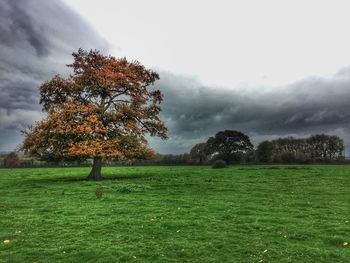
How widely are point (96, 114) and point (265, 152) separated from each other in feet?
346

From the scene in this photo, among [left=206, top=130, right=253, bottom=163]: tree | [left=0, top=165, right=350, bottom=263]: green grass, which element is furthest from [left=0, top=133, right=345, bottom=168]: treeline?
[left=0, top=165, right=350, bottom=263]: green grass

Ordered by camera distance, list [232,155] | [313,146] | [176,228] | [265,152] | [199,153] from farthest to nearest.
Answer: [313,146], [199,153], [265,152], [232,155], [176,228]

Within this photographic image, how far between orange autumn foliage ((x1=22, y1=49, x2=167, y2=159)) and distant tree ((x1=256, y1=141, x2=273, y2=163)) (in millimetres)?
93374

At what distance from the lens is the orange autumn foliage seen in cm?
4372

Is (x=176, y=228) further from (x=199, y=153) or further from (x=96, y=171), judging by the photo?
(x=199, y=153)

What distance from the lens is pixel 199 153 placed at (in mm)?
146000

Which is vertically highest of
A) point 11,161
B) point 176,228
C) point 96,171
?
point 11,161

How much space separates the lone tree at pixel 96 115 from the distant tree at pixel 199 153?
87.0m

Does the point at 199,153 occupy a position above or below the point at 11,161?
above

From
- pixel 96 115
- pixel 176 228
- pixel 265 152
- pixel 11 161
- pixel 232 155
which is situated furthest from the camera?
pixel 265 152

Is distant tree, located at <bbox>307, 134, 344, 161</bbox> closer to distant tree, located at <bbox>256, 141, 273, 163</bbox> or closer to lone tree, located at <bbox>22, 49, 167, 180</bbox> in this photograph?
distant tree, located at <bbox>256, 141, 273, 163</bbox>

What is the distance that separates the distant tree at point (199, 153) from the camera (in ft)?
456

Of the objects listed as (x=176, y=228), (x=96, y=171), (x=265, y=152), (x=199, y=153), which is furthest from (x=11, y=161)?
(x=176, y=228)

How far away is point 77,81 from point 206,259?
3795 cm
